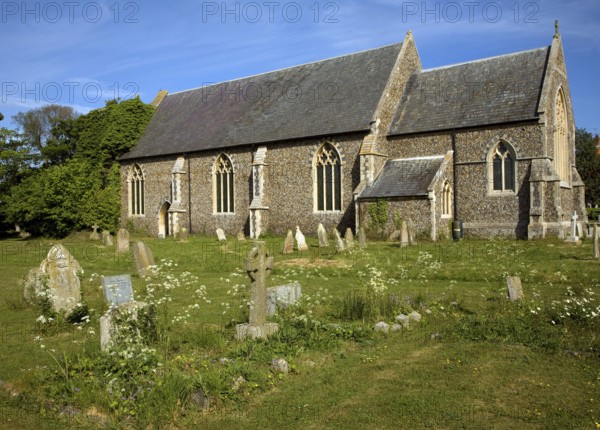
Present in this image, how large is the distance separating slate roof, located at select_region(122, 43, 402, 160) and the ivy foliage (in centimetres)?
142

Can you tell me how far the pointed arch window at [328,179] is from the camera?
25.8 metres

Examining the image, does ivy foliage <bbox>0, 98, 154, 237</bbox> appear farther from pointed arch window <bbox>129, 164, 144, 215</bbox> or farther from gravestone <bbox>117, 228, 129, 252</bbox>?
gravestone <bbox>117, 228, 129, 252</bbox>

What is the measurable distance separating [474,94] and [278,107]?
33.8 feet

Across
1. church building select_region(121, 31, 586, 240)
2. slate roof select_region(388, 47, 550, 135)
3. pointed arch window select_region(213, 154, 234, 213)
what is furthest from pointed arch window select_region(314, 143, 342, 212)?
pointed arch window select_region(213, 154, 234, 213)

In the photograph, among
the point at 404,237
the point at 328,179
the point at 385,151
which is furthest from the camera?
the point at 328,179

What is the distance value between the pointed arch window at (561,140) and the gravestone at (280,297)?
18.5 metres

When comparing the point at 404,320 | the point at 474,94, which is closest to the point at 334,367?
the point at 404,320

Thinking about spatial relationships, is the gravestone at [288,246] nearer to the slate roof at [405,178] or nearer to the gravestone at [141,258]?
the slate roof at [405,178]

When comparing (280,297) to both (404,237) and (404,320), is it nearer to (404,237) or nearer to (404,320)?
(404,320)

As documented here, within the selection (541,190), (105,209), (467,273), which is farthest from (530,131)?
(105,209)

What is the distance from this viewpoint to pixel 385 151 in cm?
2562

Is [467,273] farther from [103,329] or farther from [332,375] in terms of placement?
[103,329]

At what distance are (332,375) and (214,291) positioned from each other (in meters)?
6.19

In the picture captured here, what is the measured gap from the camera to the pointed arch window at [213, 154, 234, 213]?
97.5ft
